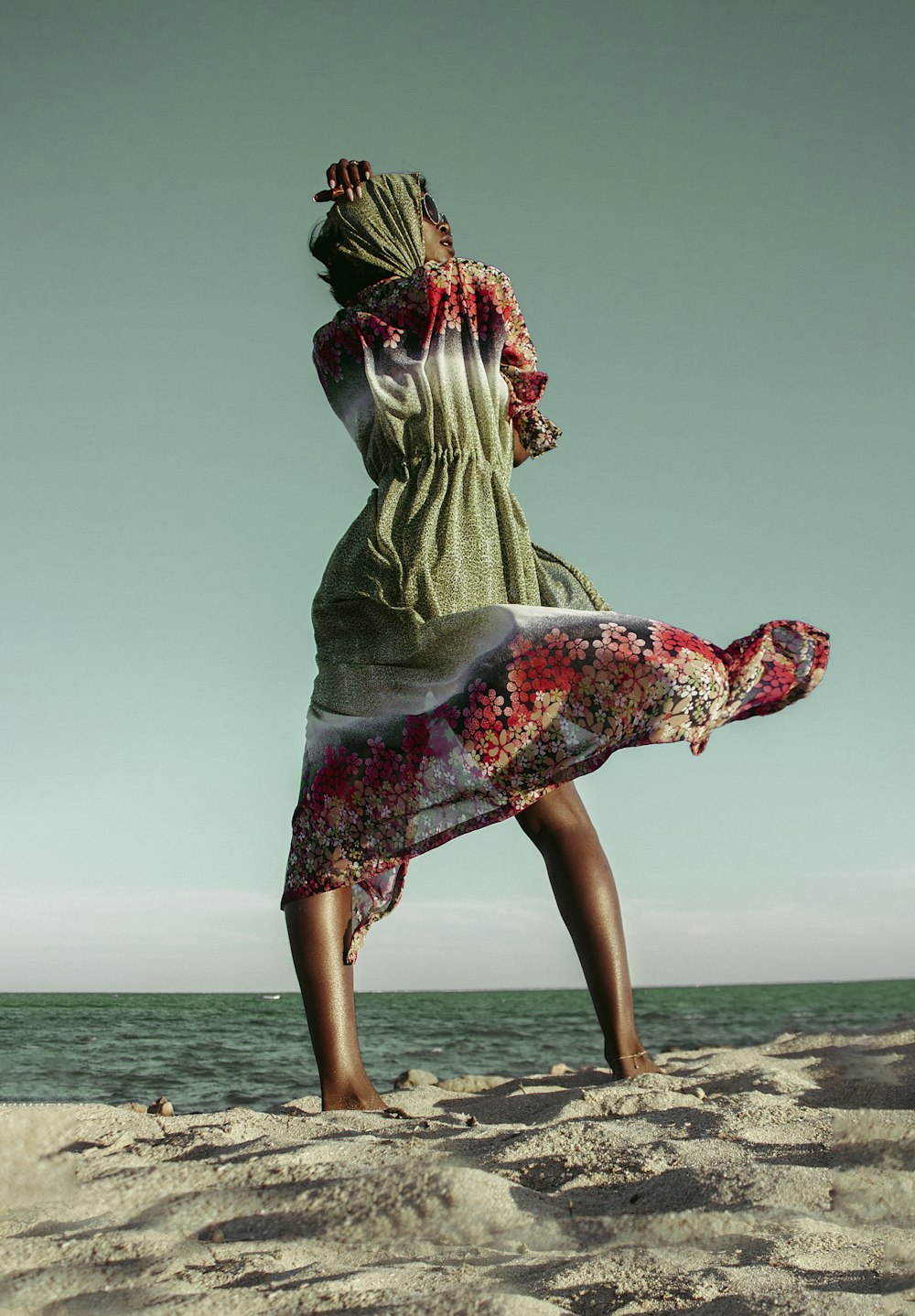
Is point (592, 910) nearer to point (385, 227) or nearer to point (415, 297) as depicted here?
point (415, 297)

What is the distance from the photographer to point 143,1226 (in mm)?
1320

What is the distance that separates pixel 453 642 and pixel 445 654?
0.11 ft

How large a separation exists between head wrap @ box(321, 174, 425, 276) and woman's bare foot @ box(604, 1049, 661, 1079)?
2.10 m

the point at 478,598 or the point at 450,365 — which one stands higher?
→ the point at 450,365

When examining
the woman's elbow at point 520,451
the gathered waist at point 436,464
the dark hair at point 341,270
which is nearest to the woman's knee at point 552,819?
the gathered waist at point 436,464

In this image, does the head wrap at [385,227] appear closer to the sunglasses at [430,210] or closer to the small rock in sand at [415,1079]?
the sunglasses at [430,210]

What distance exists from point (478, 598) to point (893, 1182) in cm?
152

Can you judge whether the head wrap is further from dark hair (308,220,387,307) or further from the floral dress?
the floral dress

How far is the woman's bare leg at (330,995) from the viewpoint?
2.19 m

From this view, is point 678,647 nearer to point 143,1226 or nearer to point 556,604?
point 556,604

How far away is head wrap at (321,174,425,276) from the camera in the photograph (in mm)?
2777

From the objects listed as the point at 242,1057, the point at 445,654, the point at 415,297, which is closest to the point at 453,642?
the point at 445,654

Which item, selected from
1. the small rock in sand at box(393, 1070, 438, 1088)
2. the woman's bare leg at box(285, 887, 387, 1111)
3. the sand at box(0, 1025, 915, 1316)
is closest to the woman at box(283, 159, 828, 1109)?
the woman's bare leg at box(285, 887, 387, 1111)

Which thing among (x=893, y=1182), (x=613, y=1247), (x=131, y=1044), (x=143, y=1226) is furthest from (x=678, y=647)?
(x=131, y=1044)
